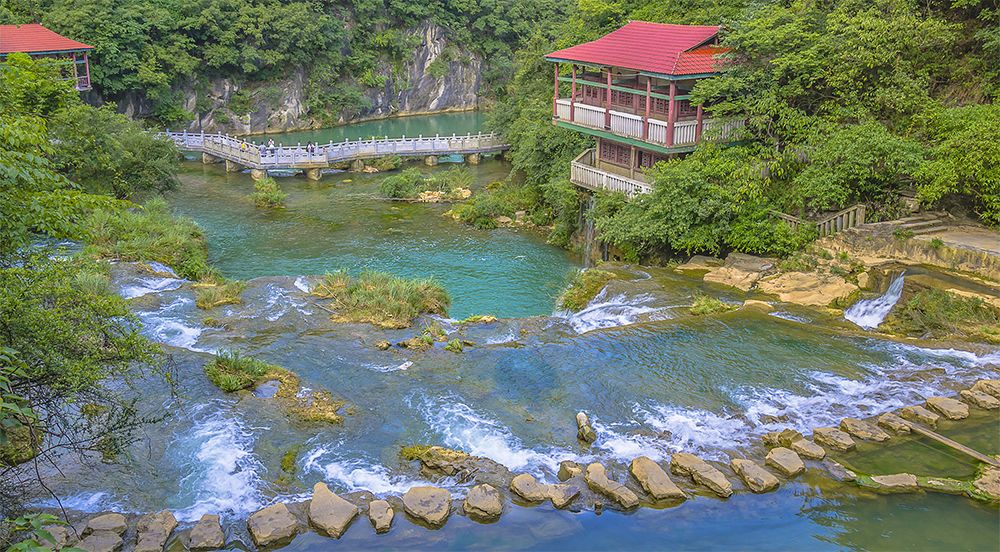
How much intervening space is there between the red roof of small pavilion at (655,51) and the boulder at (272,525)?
16896mm

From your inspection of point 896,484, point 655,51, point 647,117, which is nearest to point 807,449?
point 896,484

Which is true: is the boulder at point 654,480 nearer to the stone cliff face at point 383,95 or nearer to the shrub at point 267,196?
the shrub at point 267,196

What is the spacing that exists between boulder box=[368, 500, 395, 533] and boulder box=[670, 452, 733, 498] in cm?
436

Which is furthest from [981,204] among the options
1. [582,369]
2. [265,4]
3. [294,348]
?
[265,4]

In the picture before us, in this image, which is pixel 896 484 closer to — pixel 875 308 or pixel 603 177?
pixel 875 308

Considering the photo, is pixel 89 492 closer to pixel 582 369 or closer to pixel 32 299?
pixel 32 299

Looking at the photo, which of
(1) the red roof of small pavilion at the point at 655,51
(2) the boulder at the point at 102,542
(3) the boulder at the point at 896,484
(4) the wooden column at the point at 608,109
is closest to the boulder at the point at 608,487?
(3) the boulder at the point at 896,484

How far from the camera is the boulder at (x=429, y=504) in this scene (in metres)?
11.6

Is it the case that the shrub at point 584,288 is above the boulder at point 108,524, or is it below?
above

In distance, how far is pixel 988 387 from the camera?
1467 cm

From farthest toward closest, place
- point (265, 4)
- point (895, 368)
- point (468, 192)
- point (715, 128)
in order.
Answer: point (265, 4), point (468, 192), point (715, 128), point (895, 368)

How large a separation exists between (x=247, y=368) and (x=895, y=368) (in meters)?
12.4

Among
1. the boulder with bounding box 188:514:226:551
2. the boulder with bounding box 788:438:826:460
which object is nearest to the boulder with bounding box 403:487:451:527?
the boulder with bounding box 188:514:226:551

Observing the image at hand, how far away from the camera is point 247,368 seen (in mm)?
15922
